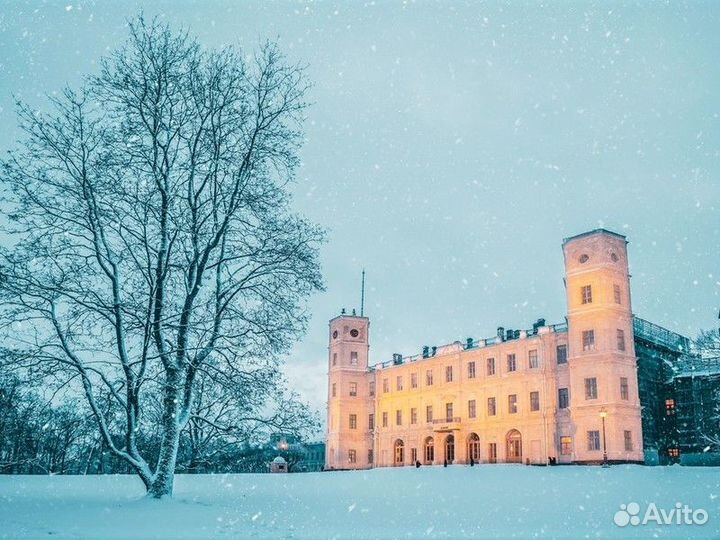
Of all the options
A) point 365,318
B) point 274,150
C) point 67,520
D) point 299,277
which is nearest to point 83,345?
point 67,520

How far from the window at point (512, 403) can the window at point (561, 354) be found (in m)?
5.55

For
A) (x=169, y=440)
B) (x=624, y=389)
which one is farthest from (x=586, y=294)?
(x=169, y=440)

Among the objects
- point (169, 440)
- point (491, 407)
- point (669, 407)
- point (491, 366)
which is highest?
point (491, 366)

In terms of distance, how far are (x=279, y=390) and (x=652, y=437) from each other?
44.3 m

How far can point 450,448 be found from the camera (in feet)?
208

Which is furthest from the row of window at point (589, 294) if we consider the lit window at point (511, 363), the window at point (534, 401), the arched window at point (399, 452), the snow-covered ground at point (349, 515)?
the snow-covered ground at point (349, 515)

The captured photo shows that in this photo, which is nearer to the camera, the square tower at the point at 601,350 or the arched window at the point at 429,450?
the square tower at the point at 601,350

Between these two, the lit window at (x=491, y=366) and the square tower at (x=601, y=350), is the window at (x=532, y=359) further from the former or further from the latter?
the square tower at (x=601, y=350)

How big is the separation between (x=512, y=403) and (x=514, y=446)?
3.66 meters

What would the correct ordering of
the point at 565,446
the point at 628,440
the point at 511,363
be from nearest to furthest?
the point at 628,440, the point at 565,446, the point at 511,363

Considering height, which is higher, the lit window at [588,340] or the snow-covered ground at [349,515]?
the lit window at [588,340]

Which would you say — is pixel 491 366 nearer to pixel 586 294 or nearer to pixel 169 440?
pixel 586 294

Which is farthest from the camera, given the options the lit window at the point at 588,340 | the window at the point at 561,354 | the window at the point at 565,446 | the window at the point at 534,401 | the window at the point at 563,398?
the window at the point at 534,401

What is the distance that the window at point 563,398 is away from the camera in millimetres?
53094
